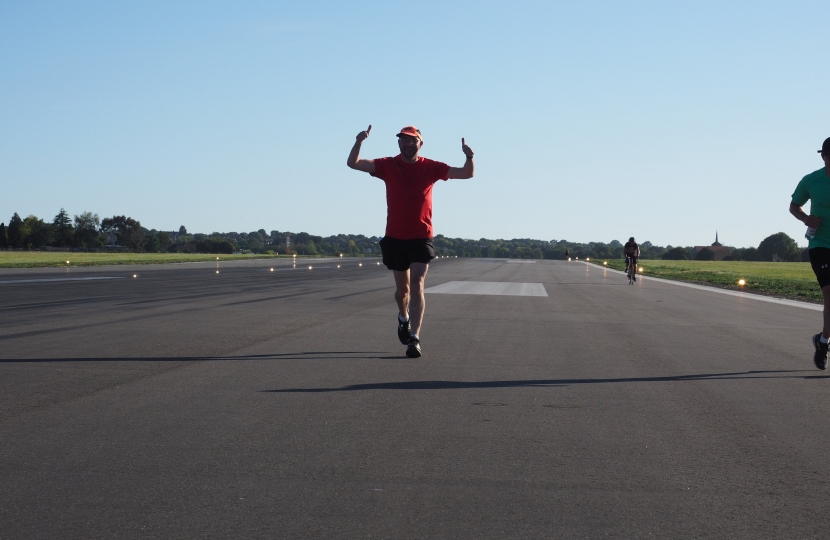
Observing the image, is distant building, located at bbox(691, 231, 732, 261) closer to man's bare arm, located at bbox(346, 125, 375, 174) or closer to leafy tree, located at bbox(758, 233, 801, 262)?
leafy tree, located at bbox(758, 233, 801, 262)

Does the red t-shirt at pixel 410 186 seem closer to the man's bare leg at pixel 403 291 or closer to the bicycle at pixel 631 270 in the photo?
the man's bare leg at pixel 403 291

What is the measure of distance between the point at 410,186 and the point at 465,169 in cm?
54

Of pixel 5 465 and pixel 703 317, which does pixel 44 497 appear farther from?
pixel 703 317

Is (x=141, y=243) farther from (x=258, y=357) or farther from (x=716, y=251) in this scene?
(x=258, y=357)

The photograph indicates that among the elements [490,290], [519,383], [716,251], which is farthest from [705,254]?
[519,383]

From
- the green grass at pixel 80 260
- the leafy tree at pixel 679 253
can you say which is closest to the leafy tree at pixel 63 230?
the green grass at pixel 80 260

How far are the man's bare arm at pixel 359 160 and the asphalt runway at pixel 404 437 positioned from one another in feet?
5.75

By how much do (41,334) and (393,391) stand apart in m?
5.20

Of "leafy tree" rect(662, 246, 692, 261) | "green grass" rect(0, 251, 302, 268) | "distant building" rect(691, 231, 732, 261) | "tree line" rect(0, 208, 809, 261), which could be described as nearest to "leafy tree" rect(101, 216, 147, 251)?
"tree line" rect(0, 208, 809, 261)

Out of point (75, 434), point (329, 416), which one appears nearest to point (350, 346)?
point (329, 416)

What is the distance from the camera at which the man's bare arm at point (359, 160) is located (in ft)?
25.1

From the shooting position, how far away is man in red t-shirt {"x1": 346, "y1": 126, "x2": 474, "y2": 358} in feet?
25.4

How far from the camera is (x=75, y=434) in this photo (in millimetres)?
4410

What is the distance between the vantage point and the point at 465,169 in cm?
776
